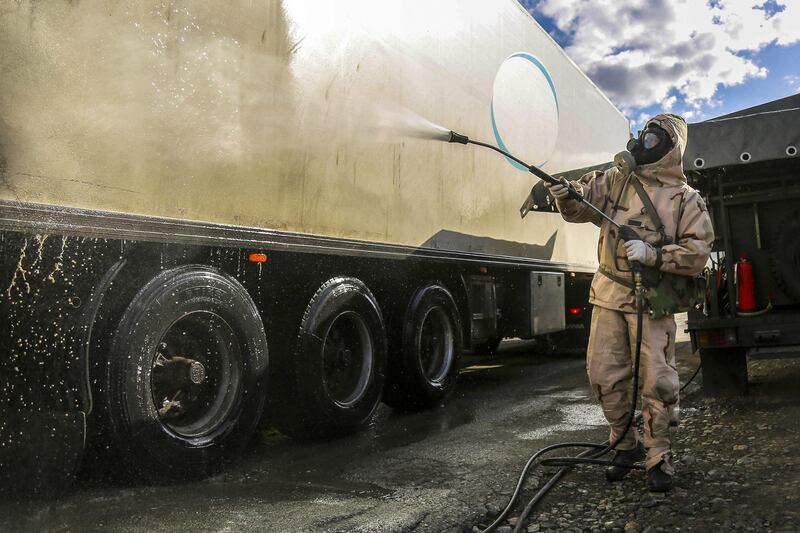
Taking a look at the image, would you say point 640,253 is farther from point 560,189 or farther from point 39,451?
point 39,451

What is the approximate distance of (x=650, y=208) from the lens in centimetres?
381

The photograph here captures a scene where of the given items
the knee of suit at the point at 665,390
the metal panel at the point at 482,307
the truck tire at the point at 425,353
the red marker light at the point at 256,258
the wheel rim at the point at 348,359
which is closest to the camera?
the knee of suit at the point at 665,390

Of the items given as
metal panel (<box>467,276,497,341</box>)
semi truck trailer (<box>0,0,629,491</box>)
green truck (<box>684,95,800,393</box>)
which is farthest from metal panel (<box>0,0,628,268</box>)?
green truck (<box>684,95,800,393</box>)

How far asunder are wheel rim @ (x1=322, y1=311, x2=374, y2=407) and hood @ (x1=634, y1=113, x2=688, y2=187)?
2142mm

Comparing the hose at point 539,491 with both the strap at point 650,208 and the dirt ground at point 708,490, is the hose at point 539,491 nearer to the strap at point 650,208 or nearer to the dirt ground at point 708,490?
the dirt ground at point 708,490

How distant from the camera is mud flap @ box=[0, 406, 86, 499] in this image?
2893 mm

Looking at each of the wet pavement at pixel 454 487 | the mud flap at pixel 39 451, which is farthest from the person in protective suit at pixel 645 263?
the mud flap at pixel 39 451

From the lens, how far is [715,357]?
6.10 metres

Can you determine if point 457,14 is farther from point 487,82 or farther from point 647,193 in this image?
point 647,193

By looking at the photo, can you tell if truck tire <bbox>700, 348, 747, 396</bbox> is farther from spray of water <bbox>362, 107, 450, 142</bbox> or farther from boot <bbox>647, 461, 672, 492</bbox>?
spray of water <bbox>362, 107, 450, 142</bbox>

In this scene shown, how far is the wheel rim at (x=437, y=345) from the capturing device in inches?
235

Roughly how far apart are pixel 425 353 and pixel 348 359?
47.2 inches

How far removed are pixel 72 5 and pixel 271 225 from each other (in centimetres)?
156

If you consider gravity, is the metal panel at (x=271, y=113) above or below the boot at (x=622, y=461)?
above
